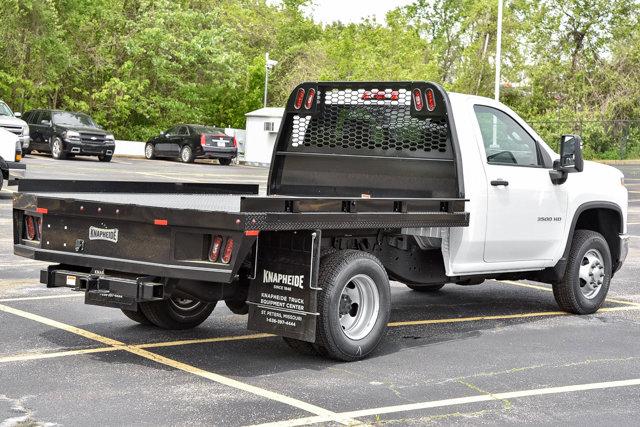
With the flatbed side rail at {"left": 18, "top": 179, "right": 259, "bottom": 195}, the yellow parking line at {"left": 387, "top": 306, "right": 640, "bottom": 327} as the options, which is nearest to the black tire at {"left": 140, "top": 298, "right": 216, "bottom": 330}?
the flatbed side rail at {"left": 18, "top": 179, "right": 259, "bottom": 195}

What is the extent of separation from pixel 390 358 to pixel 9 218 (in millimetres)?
10823

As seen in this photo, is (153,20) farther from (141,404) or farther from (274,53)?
(141,404)

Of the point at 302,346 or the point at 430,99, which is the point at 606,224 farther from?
the point at 302,346

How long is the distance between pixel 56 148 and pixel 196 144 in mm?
7069

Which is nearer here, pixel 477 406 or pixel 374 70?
pixel 477 406

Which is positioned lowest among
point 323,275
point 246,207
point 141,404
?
point 141,404

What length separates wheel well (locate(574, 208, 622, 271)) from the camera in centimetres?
1070

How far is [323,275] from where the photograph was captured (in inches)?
296

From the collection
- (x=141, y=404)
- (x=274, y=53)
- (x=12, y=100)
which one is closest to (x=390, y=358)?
(x=141, y=404)

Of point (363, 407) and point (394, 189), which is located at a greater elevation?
point (394, 189)

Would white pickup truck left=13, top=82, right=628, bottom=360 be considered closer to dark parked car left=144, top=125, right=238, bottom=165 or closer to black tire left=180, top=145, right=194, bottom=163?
dark parked car left=144, top=125, right=238, bottom=165

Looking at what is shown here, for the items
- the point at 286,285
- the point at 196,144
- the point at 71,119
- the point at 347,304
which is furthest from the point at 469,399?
the point at 196,144

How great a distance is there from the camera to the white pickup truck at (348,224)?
724cm

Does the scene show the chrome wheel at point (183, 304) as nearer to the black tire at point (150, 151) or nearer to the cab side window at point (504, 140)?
the cab side window at point (504, 140)
